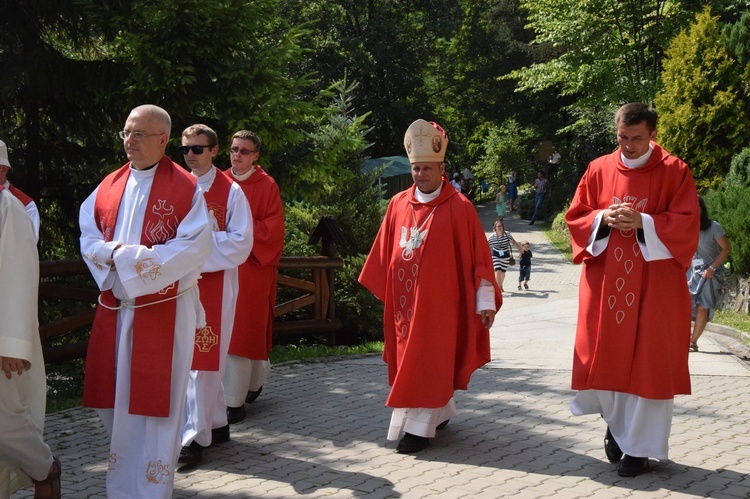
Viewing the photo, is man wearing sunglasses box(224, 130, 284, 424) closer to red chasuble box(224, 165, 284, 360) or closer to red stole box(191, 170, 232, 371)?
red chasuble box(224, 165, 284, 360)

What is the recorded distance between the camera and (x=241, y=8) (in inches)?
436

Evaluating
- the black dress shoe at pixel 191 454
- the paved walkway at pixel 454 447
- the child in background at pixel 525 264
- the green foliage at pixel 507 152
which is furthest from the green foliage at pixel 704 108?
the green foliage at pixel 507 152

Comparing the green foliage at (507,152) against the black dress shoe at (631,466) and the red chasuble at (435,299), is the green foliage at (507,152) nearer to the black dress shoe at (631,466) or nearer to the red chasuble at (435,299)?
the red chasuble at (435,299)

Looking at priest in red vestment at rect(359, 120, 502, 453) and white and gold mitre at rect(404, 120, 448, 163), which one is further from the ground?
white and gold mitre at rect(404, 120, 448, 163)

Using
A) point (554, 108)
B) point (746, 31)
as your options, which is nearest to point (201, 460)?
point (746, 31)

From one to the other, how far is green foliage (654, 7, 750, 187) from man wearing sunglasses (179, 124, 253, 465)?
39.6 feet

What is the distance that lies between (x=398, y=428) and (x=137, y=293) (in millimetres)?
2337

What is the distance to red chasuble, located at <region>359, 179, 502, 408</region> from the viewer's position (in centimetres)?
691

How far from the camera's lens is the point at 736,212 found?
47.7 feet

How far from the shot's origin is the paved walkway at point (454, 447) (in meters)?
6.03

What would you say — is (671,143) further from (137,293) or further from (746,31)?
(137,293)

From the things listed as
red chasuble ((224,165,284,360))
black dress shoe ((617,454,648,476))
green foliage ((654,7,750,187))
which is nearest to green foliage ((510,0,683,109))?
green foliage ((654,7,750,187))

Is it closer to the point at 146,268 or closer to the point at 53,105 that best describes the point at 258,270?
the point at 146,268

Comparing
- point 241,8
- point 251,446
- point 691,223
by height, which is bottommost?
point 251,446
